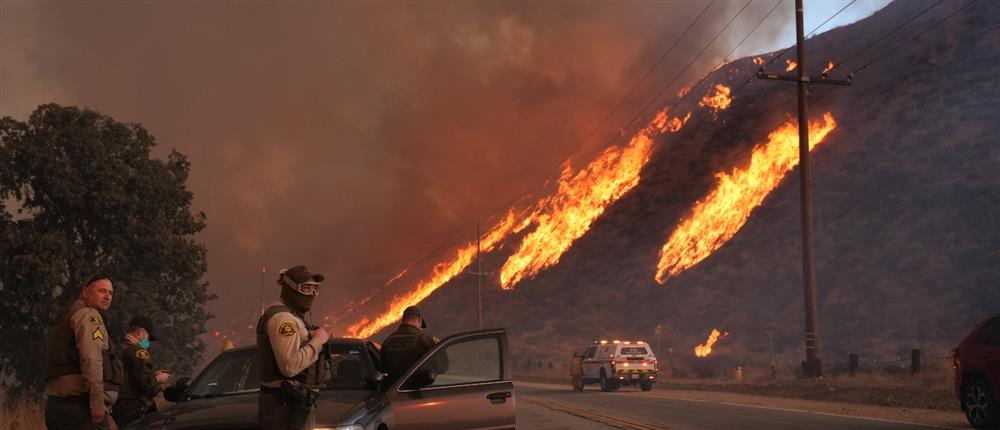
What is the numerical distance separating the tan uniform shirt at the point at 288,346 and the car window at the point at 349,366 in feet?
9.16

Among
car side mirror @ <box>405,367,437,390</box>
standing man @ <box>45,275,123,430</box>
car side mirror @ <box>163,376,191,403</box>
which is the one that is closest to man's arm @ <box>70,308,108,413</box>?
standing man @ <box>45,275,123,430</box>

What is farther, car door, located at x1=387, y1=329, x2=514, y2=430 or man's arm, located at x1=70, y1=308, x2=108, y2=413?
car door, located at x1=387, y1=329, x2=514, y2=430

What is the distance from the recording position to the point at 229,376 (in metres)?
9.35

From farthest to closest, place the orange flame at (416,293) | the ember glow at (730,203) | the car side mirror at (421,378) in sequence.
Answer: the ember glow at (730,203), the orange flame at (416,293), the car side mirror at (421,378)

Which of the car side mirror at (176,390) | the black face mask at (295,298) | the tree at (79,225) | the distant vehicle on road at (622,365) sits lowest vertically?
the distant vehicle on road at (622,365)

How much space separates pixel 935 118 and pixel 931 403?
287 feet

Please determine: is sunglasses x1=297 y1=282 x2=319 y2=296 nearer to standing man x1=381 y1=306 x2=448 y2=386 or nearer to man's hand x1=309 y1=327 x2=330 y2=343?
man's hand x1=309 y1=327 x2=330 y2=343

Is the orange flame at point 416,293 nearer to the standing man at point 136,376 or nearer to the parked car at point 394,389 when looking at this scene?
the standing man at point 136,376

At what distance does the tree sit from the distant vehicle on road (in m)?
13.9

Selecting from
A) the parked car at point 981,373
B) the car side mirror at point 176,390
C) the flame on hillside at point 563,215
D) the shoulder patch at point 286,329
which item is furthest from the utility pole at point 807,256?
the flame on hillside at point 563,215

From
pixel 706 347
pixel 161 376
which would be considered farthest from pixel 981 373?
pixel 706 347

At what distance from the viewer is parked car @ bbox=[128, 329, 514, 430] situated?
824 centimetres

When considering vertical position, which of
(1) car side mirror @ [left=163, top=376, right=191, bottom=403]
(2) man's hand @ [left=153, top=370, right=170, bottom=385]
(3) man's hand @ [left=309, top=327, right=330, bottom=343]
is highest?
(3) man's hand @ [left=309, top=327, right=330, bottom=343]

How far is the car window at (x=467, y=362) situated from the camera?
30.5 ft
